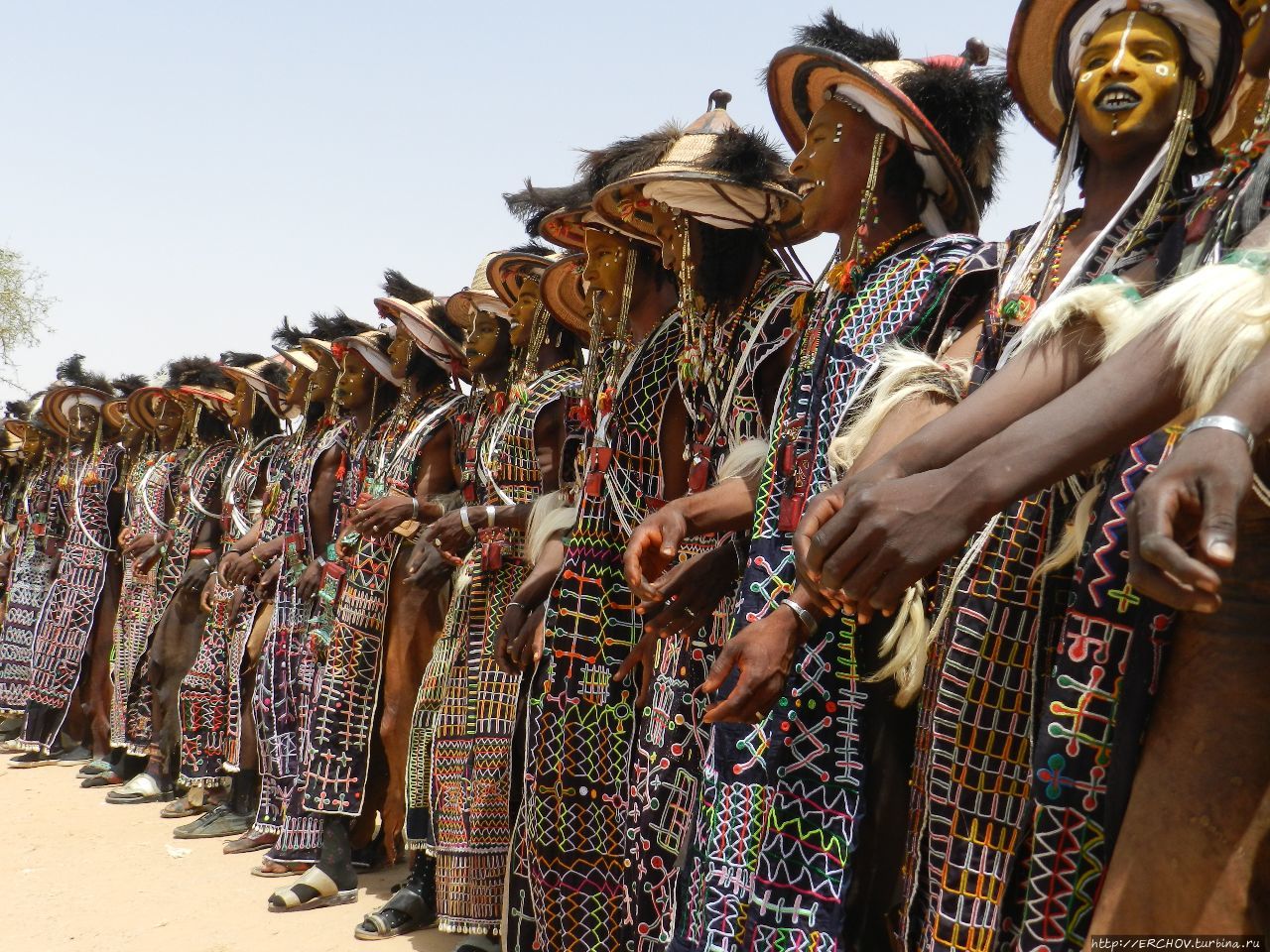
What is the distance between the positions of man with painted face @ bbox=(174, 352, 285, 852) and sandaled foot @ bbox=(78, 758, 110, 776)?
1.83 m

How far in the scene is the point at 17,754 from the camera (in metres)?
11.2

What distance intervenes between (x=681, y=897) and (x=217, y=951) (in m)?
3.17

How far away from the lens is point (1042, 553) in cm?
221

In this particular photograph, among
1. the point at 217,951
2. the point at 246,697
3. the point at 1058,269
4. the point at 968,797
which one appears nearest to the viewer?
the point at 968,797

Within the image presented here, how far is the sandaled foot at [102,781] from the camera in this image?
31.3 feet

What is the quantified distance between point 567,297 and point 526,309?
46 cm

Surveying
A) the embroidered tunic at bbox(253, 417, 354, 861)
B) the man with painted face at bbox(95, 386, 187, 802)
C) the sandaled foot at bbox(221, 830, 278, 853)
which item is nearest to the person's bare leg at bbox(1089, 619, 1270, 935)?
the embroidered tunic at bbox(253, 417, 354, 861)

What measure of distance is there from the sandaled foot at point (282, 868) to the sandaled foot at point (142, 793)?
2690 millimetres

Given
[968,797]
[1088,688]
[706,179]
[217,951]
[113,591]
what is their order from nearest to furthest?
[1088,688], [968,797], [706,179], [217,951], [113,591]

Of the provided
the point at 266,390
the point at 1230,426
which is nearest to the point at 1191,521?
the point at 1230,426

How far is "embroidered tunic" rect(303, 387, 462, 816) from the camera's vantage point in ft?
20.0

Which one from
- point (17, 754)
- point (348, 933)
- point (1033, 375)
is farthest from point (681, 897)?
point (17, 754)

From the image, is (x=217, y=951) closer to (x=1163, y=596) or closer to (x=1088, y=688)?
(x=1088, y=688)

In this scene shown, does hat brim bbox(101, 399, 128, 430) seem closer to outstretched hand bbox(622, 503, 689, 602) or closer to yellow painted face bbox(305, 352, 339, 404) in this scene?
yellow painted face bbox(305, 352, 339, 404)
